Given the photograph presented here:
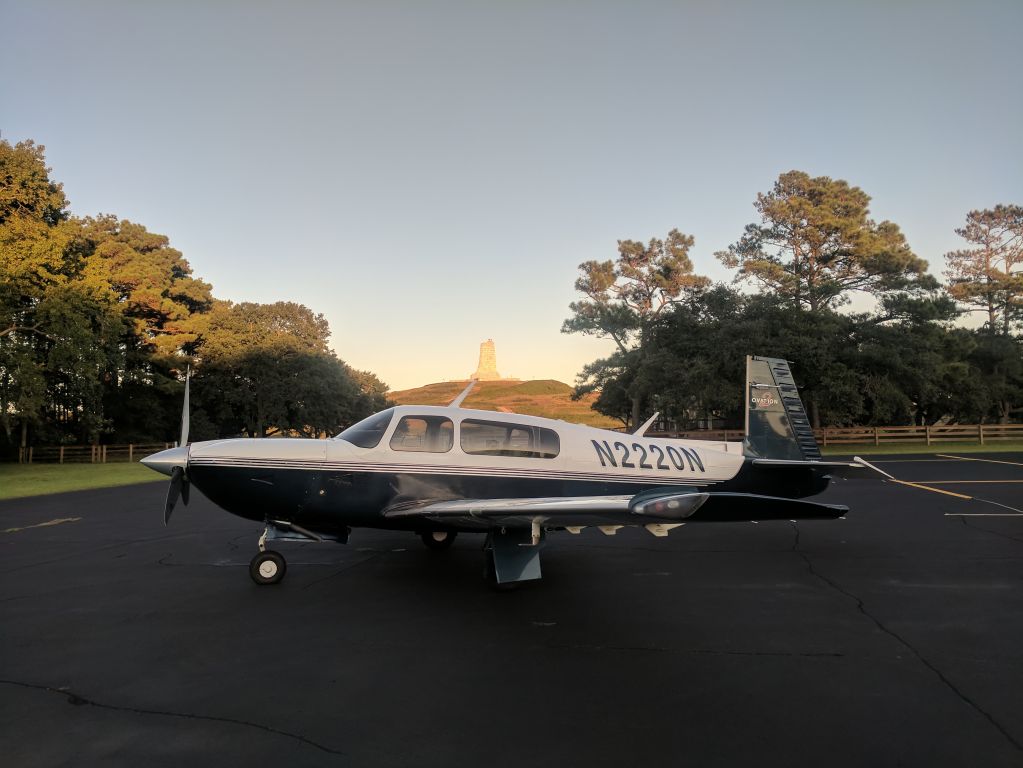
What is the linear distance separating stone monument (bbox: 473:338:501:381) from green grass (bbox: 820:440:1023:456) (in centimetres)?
8464

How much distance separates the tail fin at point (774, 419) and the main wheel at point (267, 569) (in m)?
6.75

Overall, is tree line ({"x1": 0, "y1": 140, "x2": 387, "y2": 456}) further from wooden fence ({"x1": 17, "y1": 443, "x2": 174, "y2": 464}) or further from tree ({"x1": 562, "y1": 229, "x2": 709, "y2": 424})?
tree ({"x1": 562, "y1": 229, "x2": 709, "y2": 424})

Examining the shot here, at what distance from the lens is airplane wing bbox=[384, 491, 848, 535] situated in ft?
14.6

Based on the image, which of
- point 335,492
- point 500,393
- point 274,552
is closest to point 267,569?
point 274,552

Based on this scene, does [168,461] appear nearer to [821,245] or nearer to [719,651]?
[719,651]

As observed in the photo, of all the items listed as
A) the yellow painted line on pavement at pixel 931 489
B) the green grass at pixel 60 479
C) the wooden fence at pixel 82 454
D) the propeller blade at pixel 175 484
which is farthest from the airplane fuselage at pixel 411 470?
the wooden fence at pixel 82 454

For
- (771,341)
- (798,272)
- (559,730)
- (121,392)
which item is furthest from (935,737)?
(121,392)

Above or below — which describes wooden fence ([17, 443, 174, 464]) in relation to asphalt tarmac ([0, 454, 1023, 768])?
below

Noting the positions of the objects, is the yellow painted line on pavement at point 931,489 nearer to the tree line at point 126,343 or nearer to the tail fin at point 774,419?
the tail fin at point 774,419

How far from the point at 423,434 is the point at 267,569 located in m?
2.37

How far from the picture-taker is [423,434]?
23.5ft

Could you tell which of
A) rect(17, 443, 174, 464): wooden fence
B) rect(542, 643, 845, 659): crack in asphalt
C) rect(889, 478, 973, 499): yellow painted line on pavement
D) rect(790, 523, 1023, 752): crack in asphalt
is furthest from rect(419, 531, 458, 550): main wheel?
rect(17, 443, 174, 464): wooden fence

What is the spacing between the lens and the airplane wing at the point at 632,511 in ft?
14.6

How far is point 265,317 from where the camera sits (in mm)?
49375
